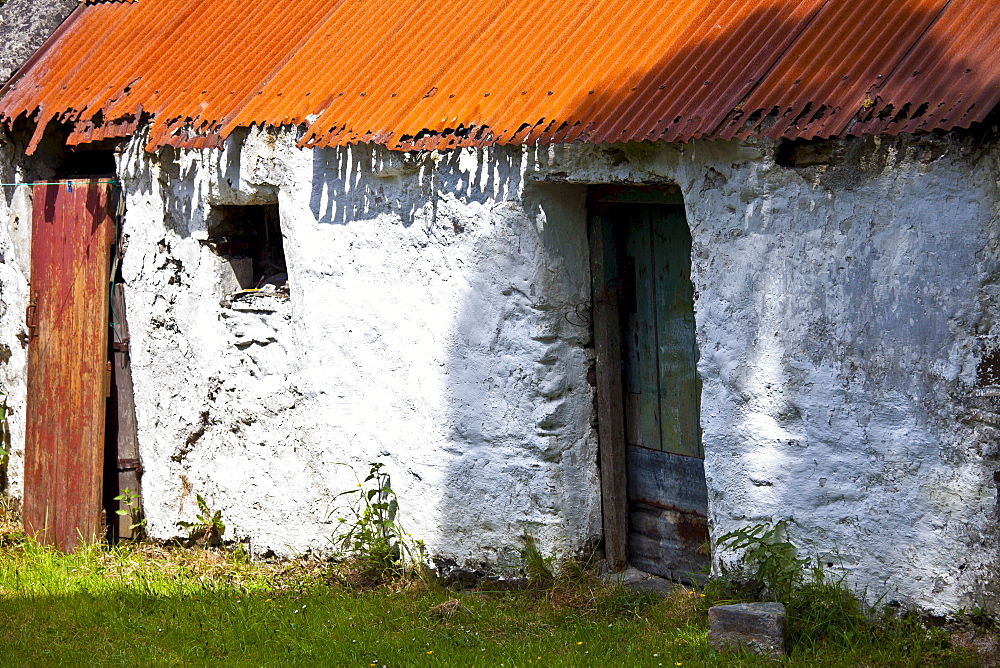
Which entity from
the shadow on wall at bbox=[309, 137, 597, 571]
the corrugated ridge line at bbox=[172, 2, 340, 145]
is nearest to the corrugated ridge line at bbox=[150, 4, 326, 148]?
the corrugated ridge line at bbox=[172, 2, 340, 145]

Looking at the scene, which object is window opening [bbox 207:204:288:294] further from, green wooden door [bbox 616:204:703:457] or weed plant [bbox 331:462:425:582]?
green wooden door [bbox 616:204:703:457]

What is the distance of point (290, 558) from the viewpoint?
587cm

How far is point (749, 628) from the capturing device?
4.11 m

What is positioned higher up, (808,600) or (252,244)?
(252,244)

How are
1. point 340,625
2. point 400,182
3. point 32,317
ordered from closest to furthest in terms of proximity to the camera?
1. point 340,625
2. point 400,182
3. point 32,317

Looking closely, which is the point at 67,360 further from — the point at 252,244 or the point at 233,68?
the point at 233,68

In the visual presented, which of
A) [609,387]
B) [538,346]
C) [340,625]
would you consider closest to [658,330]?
[609,387]

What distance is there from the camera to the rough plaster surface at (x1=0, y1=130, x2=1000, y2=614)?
154 inches

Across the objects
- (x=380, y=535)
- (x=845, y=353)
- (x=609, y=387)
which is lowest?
(x=380, y=535)

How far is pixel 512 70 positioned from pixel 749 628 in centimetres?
256

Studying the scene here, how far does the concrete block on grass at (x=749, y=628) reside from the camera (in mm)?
4074

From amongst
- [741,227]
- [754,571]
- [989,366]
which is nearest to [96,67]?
[741,227]

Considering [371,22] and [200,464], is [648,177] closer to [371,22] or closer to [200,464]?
[371,22]

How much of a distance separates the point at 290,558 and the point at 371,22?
2.80 meters
